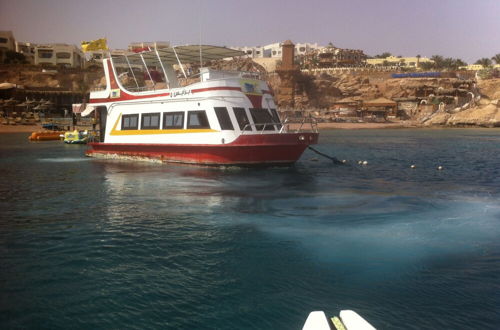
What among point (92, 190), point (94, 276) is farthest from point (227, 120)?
point (94, 276)

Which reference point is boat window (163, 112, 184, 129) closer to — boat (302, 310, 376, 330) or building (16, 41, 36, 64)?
boat (302, 310, 376, 330)

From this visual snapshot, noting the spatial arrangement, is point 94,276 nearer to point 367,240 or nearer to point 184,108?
point 367,240

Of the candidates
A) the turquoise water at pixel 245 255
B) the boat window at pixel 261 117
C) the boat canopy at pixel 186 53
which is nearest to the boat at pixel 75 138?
the boat canopy at pixel 186 53

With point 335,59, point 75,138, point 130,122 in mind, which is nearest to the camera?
point 130,122

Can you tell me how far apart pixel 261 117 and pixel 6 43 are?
108117 mm

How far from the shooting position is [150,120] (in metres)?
25.4

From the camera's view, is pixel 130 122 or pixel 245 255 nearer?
pixel 245 255

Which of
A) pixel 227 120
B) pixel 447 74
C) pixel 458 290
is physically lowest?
pixel 458 290

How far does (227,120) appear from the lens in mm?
21656

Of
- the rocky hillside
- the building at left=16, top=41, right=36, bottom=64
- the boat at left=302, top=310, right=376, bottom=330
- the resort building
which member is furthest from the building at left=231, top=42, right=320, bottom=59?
the boat at left=302, top=310, right=376, bottom=330

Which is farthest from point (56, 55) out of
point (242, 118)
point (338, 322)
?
point (338, 322)

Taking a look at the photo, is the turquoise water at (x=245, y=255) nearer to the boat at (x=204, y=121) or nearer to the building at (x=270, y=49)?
the boat at (x=204, y=121)

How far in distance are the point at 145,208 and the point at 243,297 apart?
7560 mm

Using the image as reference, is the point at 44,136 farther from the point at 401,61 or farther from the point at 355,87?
the point at 401,61
